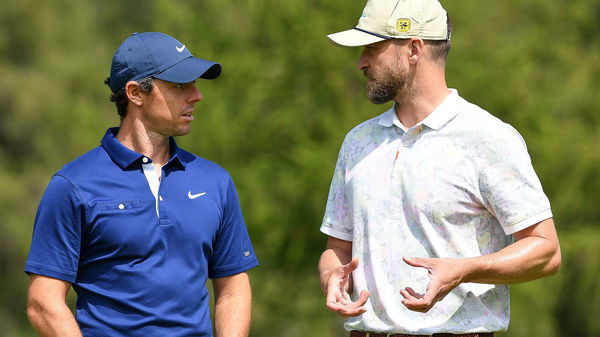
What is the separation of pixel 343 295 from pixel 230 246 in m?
0.59

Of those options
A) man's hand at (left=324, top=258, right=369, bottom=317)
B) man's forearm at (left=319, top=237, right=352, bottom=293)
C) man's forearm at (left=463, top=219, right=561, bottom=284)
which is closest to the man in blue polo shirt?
man's forearm at (left=319, top=237, right=352, bottom=293)

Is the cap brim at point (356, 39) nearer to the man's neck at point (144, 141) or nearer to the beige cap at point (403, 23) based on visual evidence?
the beige cap at point (403, 23)

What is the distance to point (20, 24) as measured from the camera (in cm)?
2706

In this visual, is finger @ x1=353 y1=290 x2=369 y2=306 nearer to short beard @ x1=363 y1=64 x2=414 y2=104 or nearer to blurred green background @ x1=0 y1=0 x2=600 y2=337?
short beard @ x1=363 y1=64 x2=414 y2=104

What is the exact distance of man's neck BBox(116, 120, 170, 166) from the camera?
463 cm

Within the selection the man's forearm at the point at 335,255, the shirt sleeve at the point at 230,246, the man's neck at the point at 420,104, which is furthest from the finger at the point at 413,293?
the shirt sleeve at the point at 230,246

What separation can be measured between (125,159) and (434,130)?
4.03ft

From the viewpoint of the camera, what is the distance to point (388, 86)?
15.3 feet

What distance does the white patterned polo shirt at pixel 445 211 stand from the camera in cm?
442

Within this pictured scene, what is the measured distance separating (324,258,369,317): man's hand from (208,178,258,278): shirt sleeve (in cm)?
44

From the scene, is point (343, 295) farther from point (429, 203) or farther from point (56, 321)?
point (56, 321)

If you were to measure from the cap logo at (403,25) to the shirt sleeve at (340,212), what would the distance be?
0.57m

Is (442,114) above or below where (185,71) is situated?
below

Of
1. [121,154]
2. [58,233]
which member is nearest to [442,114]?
[121,154]
